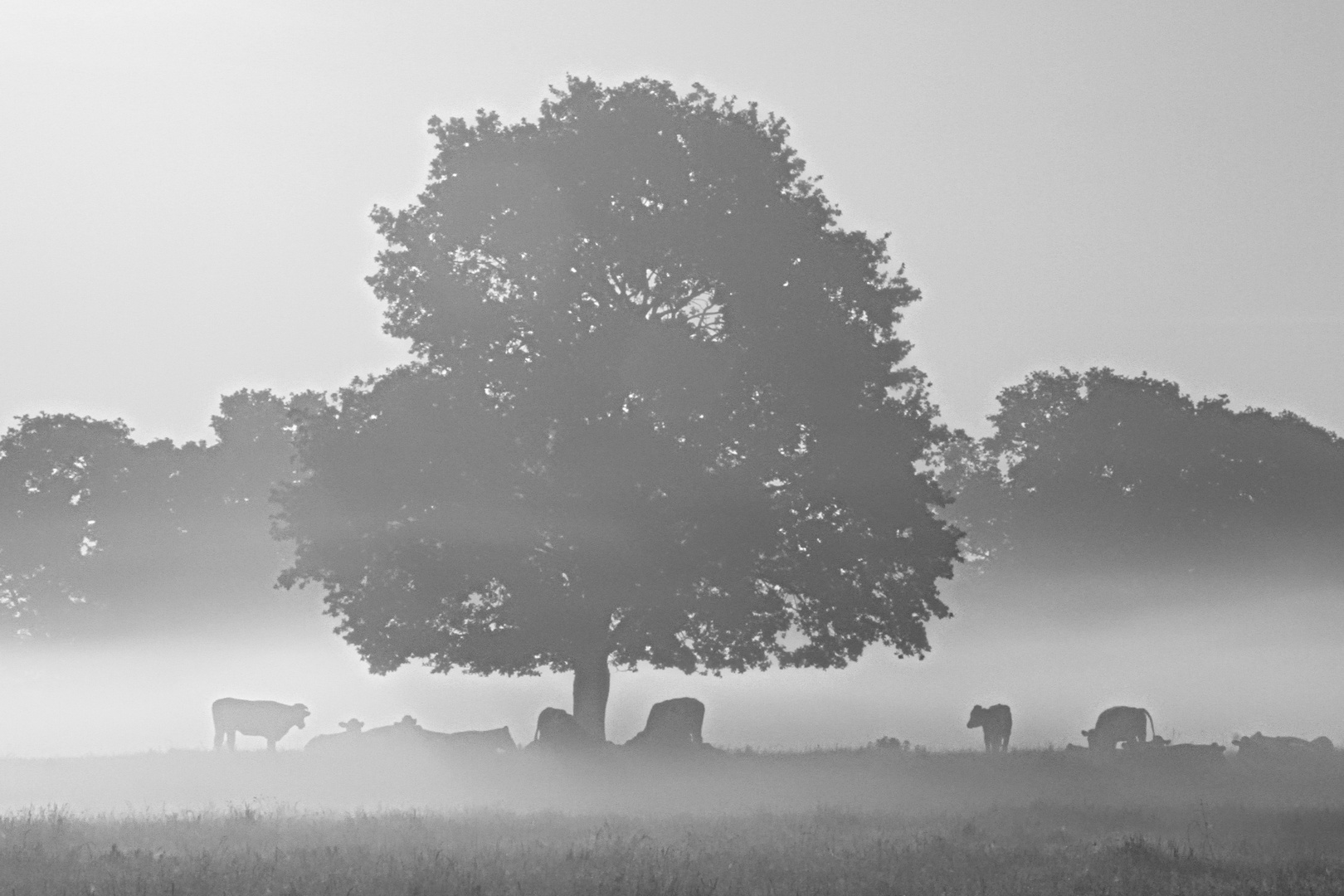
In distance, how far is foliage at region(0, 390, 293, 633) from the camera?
251 ft

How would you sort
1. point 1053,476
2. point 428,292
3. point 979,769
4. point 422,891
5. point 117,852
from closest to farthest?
point 422,891 → point 117,852 → point 979,769 → point 428,292 → point 1053,476

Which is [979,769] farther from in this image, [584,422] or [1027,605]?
[1027,605]

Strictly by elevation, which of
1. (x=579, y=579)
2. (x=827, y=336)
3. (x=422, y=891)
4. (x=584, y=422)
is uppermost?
(x=827, y=336)

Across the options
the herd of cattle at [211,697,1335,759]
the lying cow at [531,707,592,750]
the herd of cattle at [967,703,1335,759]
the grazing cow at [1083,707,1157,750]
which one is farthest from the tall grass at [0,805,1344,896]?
the grazing cow at [1083,707,1157,750]

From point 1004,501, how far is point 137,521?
42.9 metres

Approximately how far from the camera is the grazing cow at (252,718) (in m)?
45.4

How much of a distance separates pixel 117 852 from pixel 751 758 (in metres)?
17.6

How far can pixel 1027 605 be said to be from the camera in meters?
Result: 80.6

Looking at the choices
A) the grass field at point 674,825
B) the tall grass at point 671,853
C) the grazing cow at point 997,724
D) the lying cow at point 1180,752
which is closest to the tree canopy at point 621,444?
the grass field at point 674,825

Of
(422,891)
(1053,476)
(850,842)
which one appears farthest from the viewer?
→ (1053,476)

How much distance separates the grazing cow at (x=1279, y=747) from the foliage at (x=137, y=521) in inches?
1940

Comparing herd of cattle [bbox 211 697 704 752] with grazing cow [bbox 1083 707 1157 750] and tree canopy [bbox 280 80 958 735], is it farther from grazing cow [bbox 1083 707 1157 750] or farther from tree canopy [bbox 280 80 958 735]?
grazing cow [bbox 1083 707 1157 750]

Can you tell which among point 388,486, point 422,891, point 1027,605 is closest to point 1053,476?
point 1027,605

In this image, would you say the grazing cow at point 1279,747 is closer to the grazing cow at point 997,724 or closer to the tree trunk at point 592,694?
the grazing cow at point 997,724
